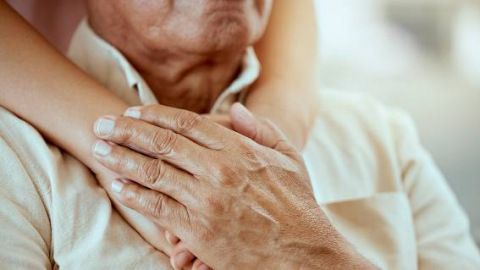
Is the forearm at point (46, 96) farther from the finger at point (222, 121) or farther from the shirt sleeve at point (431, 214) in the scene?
the shirt sleeve at point (431, 214)

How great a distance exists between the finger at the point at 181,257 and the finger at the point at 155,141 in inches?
4.7

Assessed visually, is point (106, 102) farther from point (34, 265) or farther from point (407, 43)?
point (407, 43)

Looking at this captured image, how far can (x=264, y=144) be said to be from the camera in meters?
1.16

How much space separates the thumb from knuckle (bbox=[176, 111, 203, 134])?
0.39 feet

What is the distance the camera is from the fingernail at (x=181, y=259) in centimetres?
103

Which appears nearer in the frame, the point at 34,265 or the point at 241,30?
the point at 34,265

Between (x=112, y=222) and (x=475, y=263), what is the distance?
0.75 meters

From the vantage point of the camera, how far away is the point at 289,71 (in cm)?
143

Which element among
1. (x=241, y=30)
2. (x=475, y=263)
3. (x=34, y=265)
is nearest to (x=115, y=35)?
(x=241, y=30)

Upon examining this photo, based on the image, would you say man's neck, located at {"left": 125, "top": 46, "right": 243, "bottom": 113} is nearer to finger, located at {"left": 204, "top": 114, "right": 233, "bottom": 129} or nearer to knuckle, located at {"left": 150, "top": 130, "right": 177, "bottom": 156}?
finger, located at {"left": 204, "top": 114, "right": 233, "bottom": 129}

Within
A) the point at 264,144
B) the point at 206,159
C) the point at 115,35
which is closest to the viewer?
the point at 206,159

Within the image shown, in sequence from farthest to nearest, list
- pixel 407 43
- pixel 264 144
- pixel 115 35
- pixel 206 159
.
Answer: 1. pixel 407 43
2. pixel 115 35
3. pixel 264 144
4. pixel 206 159

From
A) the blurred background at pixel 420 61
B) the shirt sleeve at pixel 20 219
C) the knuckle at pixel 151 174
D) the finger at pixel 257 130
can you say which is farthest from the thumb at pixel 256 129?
the blurred background at pixel 420 61

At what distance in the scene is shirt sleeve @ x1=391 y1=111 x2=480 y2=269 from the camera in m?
1.39
